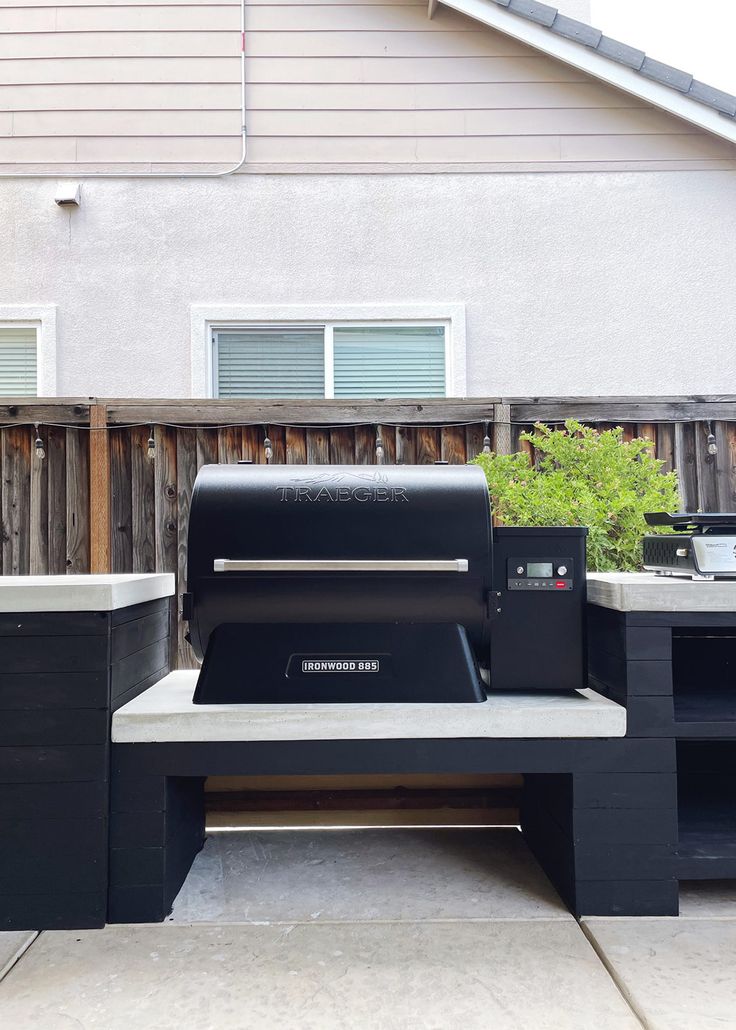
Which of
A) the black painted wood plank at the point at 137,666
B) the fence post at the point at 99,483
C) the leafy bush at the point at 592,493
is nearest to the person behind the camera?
the black painted wood plank at the point at 137,666

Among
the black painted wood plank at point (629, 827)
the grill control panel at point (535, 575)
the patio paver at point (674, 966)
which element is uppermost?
the grill control panel at point (535, 575)

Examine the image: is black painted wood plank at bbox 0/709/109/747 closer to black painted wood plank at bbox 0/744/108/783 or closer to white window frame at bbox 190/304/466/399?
black painted wood plank at bbox 0/744/108/783

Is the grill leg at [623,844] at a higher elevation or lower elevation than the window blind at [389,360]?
lower

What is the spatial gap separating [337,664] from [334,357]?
8.78ft

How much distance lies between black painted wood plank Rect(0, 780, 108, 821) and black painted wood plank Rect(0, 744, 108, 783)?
1 centimetres

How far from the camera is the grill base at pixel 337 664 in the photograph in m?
1.73

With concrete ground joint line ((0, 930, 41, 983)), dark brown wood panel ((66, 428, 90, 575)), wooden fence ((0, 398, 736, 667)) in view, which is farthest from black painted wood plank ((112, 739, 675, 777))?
dark brown wood panel ((66, 428, 90, 575))

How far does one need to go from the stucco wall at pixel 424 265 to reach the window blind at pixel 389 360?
0.18 meters

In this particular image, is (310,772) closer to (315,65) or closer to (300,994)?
(300,994)

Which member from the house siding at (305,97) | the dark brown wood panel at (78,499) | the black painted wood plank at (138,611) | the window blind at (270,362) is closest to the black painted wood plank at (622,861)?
the black painted wood plank at (138,611)

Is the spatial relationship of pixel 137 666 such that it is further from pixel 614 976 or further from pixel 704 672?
pixel 704 672

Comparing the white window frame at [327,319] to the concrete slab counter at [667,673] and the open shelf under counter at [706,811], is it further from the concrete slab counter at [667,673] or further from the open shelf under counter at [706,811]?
the concrete slab counter at [667,673]

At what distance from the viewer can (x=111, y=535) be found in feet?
10.8

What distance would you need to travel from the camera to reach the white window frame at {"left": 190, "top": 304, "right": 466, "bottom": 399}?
4055 millimetres
